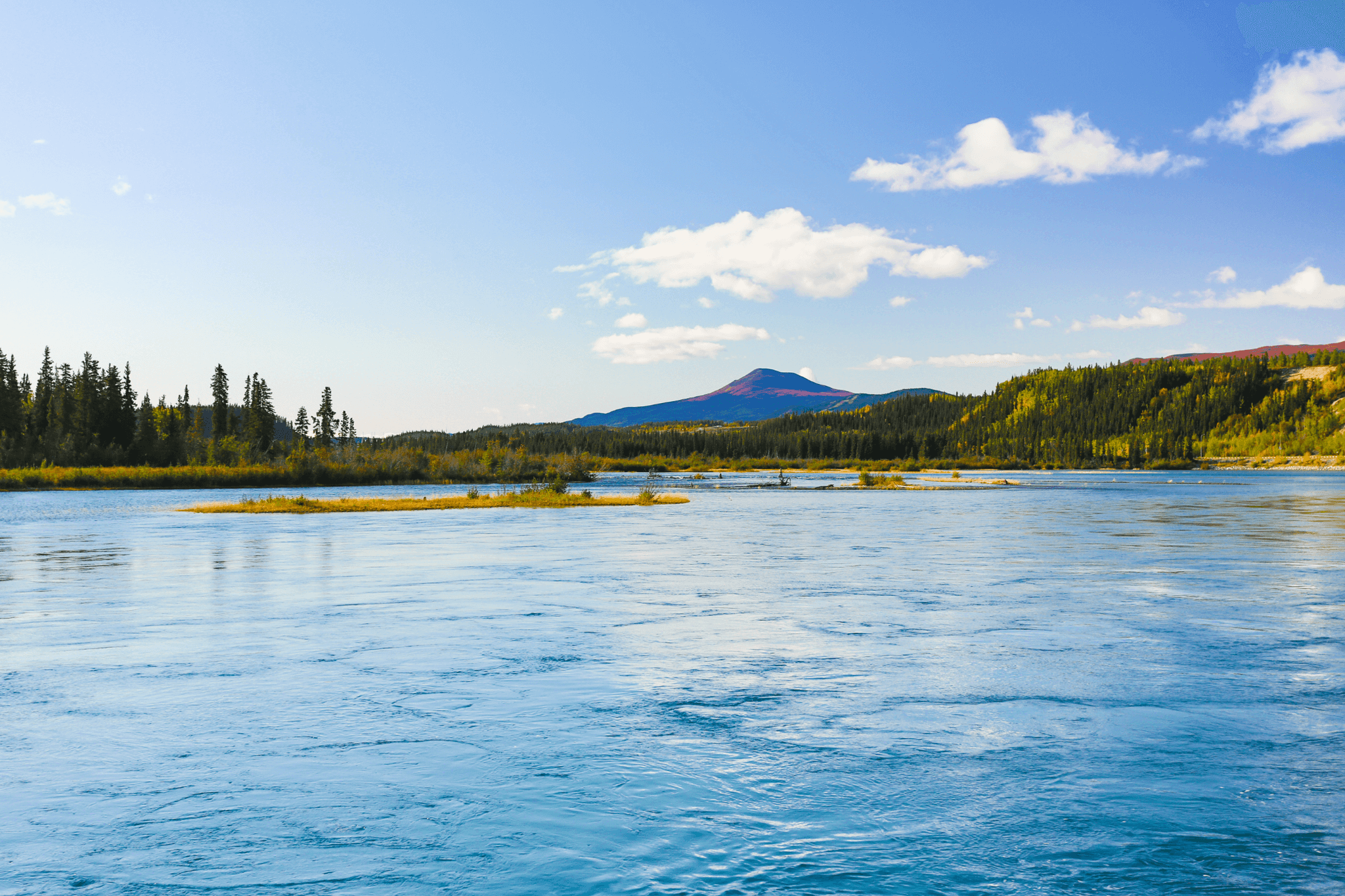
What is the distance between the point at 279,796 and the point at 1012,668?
9.54 m

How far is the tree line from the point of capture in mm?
113500

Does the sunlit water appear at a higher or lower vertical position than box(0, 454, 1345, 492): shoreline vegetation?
lower

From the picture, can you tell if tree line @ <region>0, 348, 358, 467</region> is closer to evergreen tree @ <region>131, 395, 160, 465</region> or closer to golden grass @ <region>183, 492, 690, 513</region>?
evergreen tree @ <region>131, 395, 160, 465</region>

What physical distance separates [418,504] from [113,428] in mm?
86892

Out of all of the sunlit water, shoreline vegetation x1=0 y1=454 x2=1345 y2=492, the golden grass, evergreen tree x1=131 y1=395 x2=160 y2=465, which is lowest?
the sunlit water

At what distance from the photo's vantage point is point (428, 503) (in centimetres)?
5853

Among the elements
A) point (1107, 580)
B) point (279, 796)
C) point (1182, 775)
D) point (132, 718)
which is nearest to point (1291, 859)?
point (1182, 775)

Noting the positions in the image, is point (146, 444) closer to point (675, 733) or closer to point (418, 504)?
point (418, 504)

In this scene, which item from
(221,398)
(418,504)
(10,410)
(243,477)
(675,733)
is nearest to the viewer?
(675,733)

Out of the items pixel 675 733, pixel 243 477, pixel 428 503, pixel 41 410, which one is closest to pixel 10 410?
pixel 41 410

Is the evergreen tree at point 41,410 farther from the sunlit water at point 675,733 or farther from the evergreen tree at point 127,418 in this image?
the sunlit water at point 675,733

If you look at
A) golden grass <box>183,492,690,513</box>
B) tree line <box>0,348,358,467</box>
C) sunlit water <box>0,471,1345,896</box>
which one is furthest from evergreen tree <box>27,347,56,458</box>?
sunlit water <box>0,471,1345,896</box>

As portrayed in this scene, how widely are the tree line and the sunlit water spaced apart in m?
101

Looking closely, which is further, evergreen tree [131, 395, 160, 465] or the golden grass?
evergreen tree [131, 395, 160, 465]
